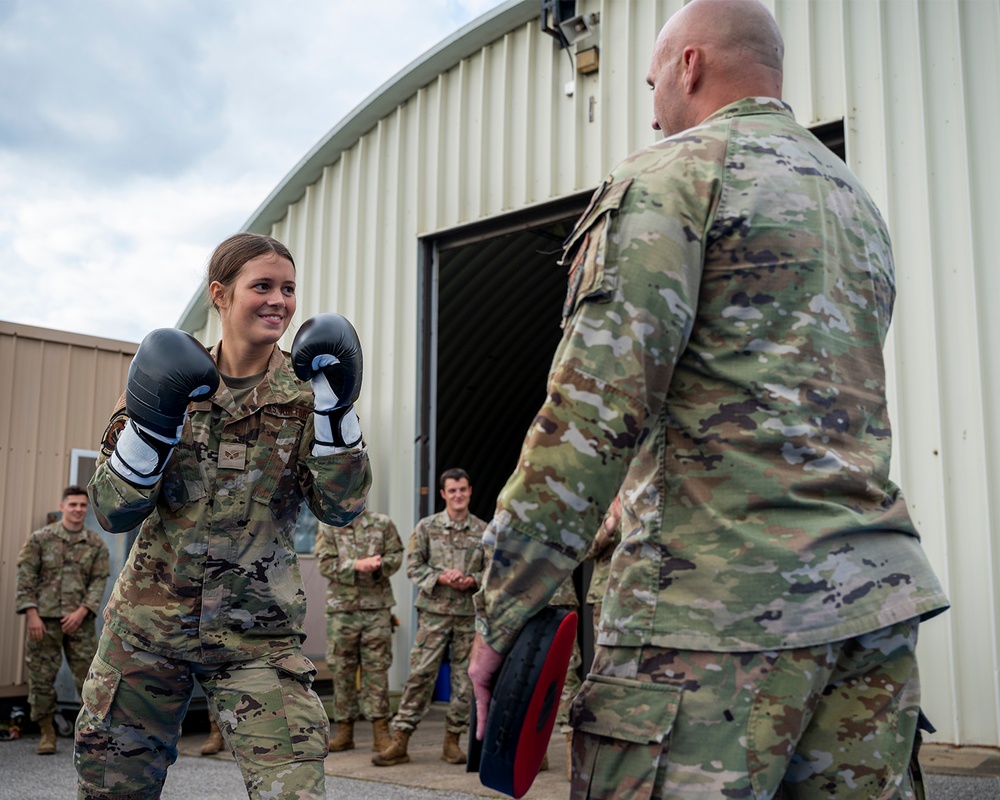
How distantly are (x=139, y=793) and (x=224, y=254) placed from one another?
145cm

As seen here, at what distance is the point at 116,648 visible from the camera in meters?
2.56

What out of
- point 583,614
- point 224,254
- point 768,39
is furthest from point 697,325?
point 583,614

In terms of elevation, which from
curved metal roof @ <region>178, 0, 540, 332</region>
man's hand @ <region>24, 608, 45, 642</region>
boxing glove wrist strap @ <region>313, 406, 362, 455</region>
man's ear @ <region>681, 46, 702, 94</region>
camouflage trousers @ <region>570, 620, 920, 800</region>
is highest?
curved metal roof @ <region>178, 0, 540, 332</region>

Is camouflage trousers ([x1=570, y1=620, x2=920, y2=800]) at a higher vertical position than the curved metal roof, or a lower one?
lower

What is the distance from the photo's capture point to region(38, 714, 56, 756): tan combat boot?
7855mm

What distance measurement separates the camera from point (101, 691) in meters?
2.52

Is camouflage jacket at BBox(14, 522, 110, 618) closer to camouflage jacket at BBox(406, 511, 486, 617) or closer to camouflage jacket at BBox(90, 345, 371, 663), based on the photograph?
camouflage jacket at BBox(406, 511, 486, 617)

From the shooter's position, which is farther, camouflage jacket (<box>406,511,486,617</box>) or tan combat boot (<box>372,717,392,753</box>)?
camouflage jacket (<box>406,511,486,617</box>)

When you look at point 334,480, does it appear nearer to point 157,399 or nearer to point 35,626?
point 157,399

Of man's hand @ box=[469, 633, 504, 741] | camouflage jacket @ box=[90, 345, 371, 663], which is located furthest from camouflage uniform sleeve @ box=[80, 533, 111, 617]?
man's hand @ box=[469, 633, 504, 741]

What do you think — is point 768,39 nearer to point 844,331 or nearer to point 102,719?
point 844,331

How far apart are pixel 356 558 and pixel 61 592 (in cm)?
273

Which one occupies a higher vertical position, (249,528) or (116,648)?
(249,528)

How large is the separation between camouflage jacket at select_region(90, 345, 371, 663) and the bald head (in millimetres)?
1293
